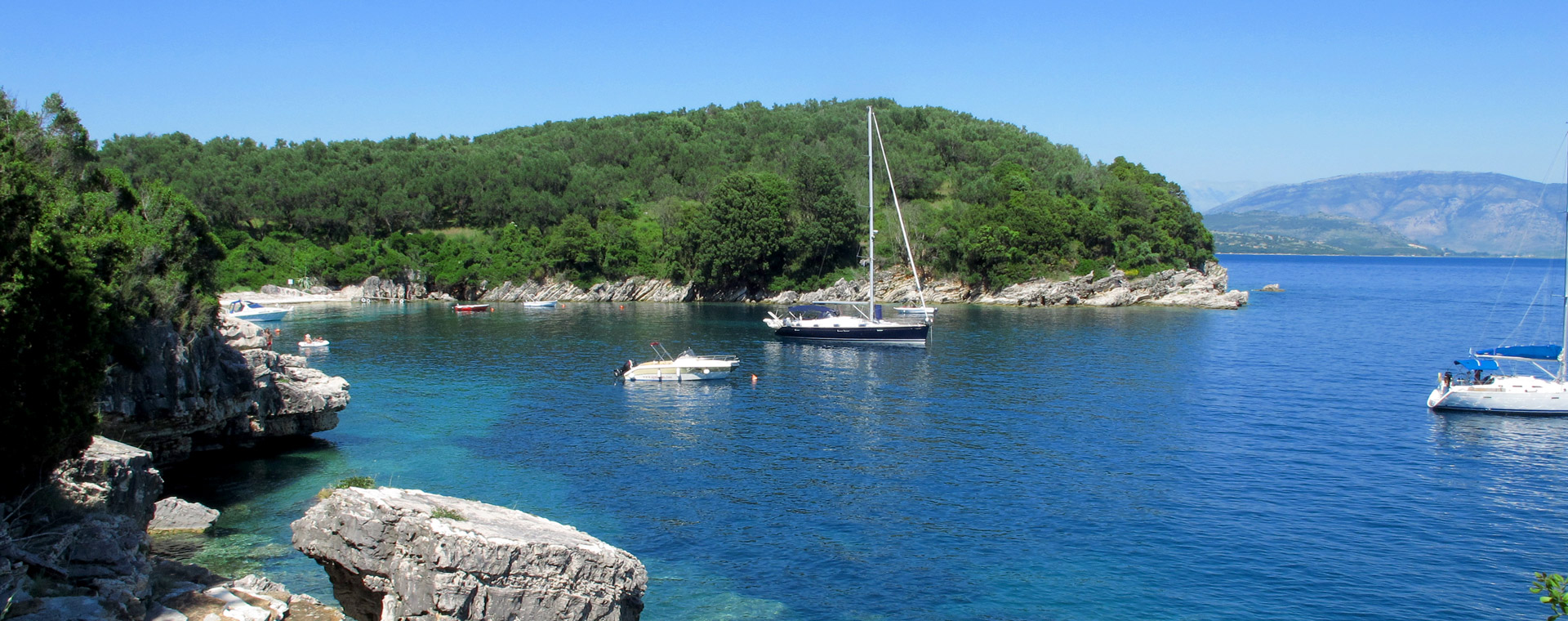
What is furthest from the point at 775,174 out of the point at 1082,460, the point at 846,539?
the point at 846,539

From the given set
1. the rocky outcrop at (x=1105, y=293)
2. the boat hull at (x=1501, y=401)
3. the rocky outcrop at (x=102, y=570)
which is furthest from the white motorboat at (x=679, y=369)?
the rocky outcrop at (x=1105, y=293)

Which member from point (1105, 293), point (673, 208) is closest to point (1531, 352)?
point (1105, 293)

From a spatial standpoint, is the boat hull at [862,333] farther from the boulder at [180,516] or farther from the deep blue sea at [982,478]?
the boulder at [180,516]

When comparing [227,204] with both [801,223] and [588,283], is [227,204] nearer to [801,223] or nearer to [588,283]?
[588,283]

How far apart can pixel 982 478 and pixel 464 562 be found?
1884 cm

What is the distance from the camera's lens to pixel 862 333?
65.7 m

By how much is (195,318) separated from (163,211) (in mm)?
3554

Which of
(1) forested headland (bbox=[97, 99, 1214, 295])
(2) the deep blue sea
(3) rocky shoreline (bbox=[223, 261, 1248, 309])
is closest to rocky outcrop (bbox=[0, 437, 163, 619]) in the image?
(2) the deep blue sea

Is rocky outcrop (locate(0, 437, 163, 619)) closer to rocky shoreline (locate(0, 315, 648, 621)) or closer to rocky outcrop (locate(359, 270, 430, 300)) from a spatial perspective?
rocky shoreline (locate(0, 315, 648, 621))

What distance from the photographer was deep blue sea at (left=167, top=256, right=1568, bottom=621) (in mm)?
20453

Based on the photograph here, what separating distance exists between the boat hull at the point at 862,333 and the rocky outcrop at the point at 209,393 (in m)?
37.9

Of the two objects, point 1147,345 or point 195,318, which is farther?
point 1147,345

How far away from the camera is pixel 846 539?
23344 millimetres

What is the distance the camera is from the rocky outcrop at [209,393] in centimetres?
2394
